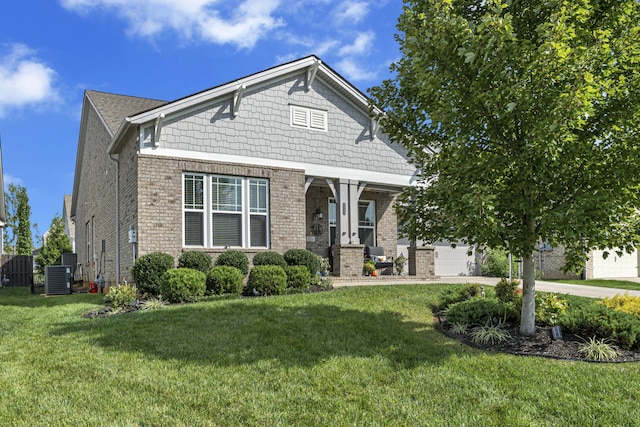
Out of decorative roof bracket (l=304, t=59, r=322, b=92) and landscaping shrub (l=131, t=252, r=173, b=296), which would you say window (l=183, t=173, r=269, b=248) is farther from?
decorative roof bracket (l=304, t=59, r=322, b=92)

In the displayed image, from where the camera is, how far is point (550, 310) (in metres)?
7.31

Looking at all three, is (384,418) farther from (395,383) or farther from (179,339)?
(179,339)

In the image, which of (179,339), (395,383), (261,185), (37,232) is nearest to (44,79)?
(261,185)

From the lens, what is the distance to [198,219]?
40.5ft

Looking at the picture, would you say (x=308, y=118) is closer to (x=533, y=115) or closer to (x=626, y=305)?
(x=533, y=115)

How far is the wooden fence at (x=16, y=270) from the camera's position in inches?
844

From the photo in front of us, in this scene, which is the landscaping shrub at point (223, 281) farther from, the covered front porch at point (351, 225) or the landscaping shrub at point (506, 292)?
the landscaping shrub at point (506, 292)

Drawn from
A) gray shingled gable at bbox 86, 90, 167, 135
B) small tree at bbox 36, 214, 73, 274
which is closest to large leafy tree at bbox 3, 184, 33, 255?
small tree at bbox 36, 214, 73, 274

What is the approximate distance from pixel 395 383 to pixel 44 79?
60.8ft

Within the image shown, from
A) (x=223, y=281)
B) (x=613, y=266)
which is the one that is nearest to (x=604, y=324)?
(x=223, y=281)

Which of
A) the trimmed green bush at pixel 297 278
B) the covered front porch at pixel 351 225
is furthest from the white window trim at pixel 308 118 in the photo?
the trimmed green bush at pixel 297 278

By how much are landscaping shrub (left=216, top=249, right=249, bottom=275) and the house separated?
397 mm

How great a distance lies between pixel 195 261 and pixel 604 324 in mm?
8561

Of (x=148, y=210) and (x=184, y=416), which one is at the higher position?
(x=148, y=210)
